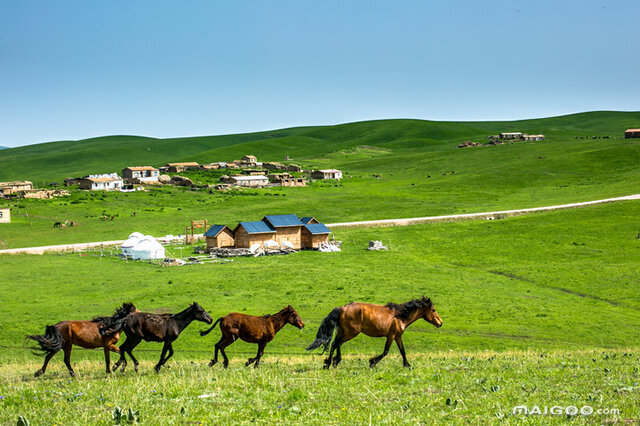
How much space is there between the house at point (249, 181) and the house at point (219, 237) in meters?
70.4

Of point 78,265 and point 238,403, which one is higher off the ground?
point 238,403

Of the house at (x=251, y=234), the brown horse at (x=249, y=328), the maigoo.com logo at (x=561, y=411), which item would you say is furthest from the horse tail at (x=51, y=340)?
the house at (x=251, y=234)

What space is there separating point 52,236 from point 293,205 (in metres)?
38.6

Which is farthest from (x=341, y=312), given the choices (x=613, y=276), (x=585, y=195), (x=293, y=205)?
(x=585, y=195)

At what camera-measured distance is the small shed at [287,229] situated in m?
65.6

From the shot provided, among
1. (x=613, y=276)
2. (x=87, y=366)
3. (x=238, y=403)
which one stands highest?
(x=238, y=403)


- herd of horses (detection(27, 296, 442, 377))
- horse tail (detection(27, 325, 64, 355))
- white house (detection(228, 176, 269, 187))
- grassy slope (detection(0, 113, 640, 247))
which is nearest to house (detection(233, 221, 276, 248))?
grassy slope (detection(0, 113, 640, 247))

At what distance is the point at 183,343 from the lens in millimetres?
30453

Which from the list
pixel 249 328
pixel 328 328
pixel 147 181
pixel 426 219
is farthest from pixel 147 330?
pixel 147 181

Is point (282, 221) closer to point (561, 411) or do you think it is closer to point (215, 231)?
point (215, 231)

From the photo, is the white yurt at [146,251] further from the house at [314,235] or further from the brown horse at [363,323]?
the brown horse at [363,323]

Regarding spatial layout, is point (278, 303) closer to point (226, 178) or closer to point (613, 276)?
point (613, 276)

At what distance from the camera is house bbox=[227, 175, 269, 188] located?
5354 inches

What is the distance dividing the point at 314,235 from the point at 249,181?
73.7 m
